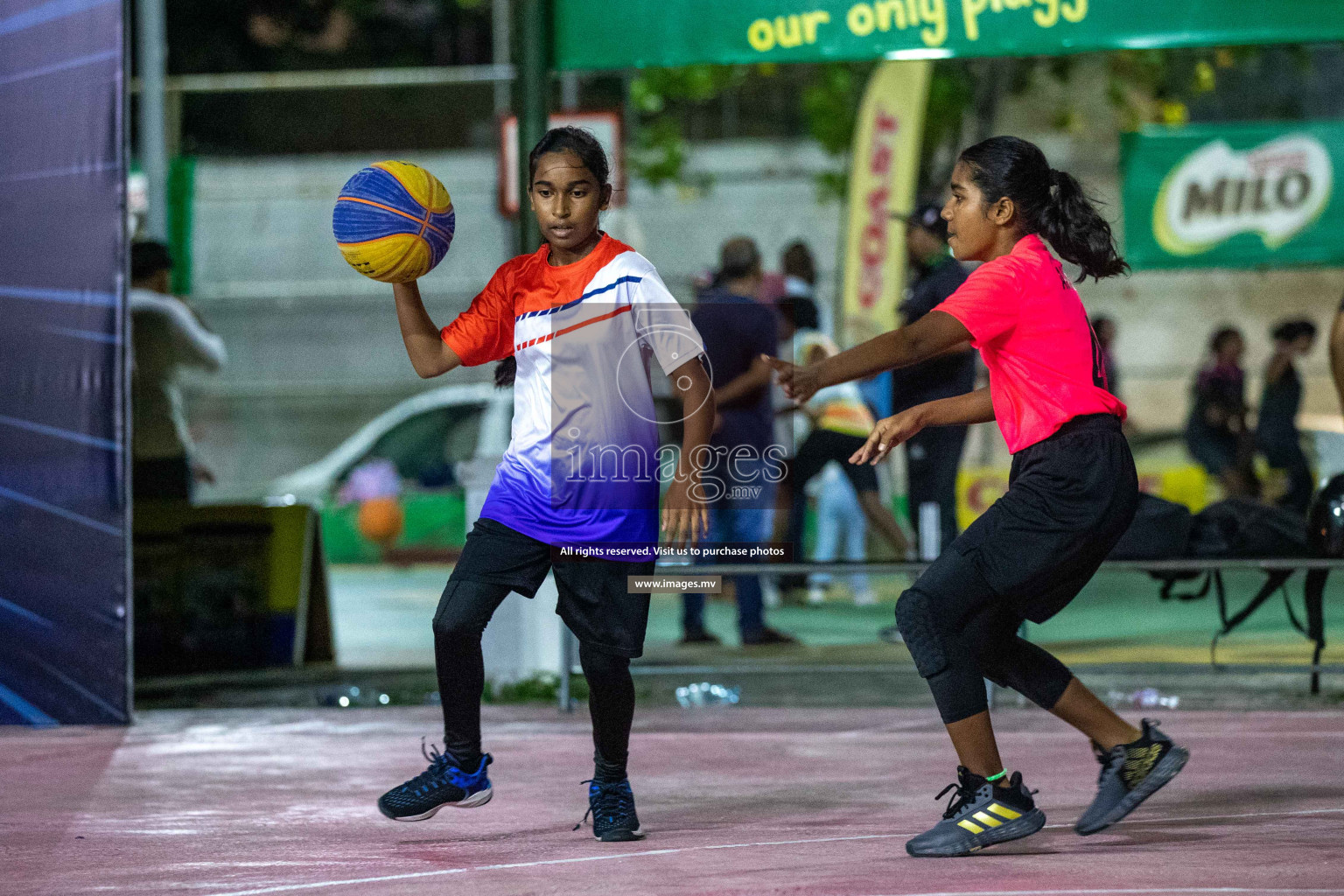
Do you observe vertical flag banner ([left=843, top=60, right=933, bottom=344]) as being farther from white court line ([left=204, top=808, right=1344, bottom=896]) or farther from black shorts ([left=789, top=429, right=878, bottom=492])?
white court line ([left=204, top=808, right=1344, bottom=896])

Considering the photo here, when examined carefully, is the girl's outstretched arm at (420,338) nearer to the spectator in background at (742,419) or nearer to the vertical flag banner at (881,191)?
the spectator in background at (742,419)

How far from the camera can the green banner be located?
7352mm

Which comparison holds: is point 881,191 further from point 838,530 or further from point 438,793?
point 438,793

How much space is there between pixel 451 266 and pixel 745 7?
11.1m

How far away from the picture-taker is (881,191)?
1338cm

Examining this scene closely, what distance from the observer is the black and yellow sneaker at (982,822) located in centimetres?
458

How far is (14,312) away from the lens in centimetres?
686

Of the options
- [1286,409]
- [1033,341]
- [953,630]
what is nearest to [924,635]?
[953,630]

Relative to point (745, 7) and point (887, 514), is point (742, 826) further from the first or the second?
point (887, 514)

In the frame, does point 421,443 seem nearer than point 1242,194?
No

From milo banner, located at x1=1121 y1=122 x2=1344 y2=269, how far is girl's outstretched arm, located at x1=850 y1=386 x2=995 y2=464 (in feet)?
23.8

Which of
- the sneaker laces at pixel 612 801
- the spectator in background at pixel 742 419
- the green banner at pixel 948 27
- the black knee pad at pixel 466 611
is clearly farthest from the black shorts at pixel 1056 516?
the spectator in background at pixel 742 419

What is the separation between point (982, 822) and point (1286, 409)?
9165mm

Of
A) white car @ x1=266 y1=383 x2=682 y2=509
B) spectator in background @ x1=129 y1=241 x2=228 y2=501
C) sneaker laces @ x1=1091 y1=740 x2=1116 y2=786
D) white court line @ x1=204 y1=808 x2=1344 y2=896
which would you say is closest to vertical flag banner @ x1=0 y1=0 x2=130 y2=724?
spectator in background @ x1=129 y1=241 x2=228 y2=501
